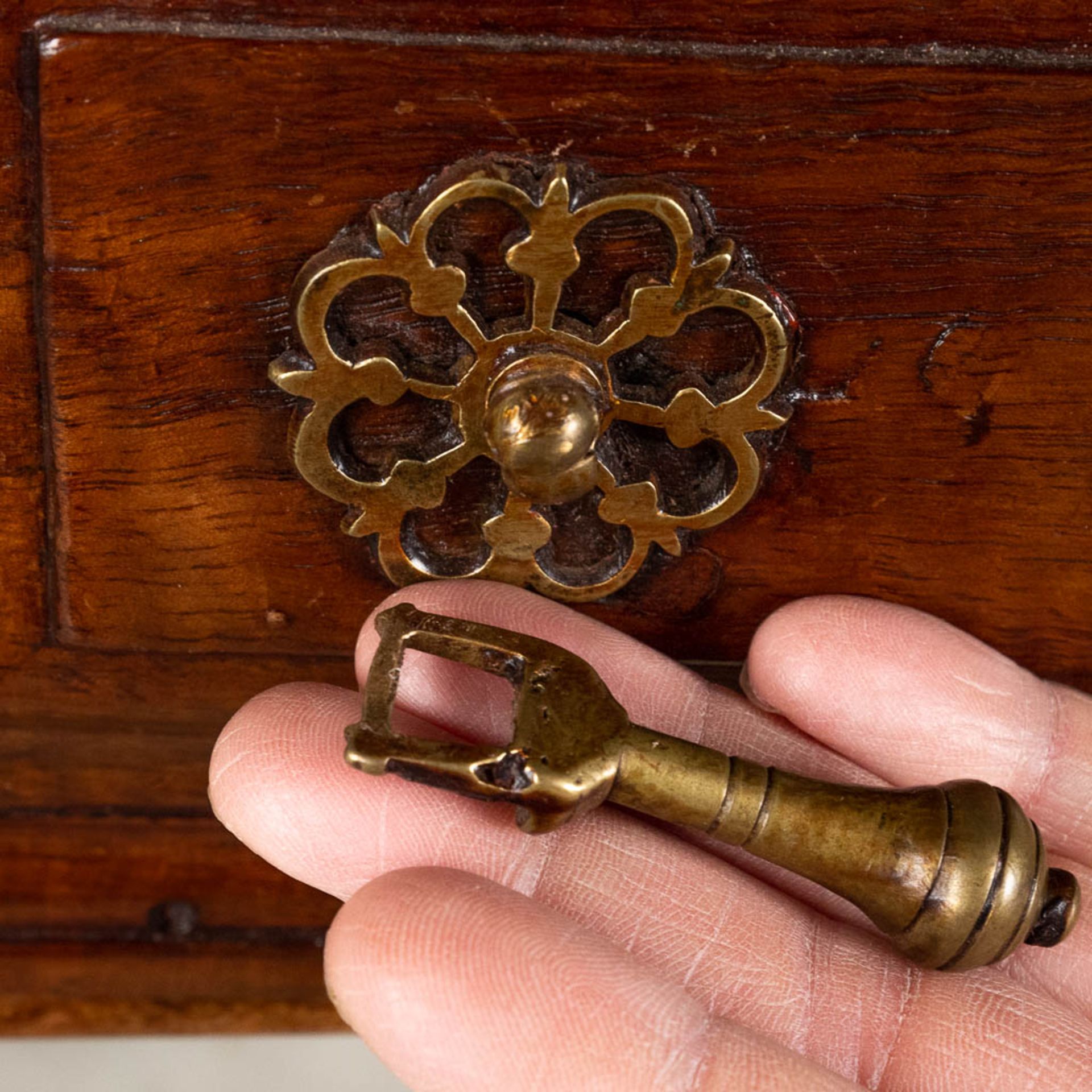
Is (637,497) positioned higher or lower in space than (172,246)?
lower

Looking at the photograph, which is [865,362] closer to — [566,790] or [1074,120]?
[1074,120]

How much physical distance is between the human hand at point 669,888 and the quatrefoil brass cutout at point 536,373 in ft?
0.26

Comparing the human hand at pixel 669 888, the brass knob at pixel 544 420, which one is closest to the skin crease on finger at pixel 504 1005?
the human hand at pixel 669 888

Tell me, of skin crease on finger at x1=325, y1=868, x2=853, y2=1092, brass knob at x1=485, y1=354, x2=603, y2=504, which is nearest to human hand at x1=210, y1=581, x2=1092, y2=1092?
skin crease on finger at x1=325, y1=868, x2=853, y2=1092

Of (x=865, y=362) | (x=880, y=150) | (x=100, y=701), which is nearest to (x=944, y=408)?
(x=865, y=362)

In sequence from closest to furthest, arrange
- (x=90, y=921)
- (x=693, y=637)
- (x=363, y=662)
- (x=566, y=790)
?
(x=566, y=790) → (x=363, y=662) → (x=693, y=637) → (x=90, y=921)

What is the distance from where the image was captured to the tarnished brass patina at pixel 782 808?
630 mm

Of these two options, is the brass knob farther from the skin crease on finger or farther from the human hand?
the skin crease on finger

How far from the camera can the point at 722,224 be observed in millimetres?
655

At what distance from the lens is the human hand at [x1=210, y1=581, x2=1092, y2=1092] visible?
1.91ft

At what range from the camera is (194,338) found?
676 mm

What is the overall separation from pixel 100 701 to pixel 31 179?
14.3 inches

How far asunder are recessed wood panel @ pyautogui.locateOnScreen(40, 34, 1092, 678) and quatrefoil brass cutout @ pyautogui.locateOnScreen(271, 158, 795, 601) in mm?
22

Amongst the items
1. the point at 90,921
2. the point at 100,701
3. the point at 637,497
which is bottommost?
the point at 90,921
